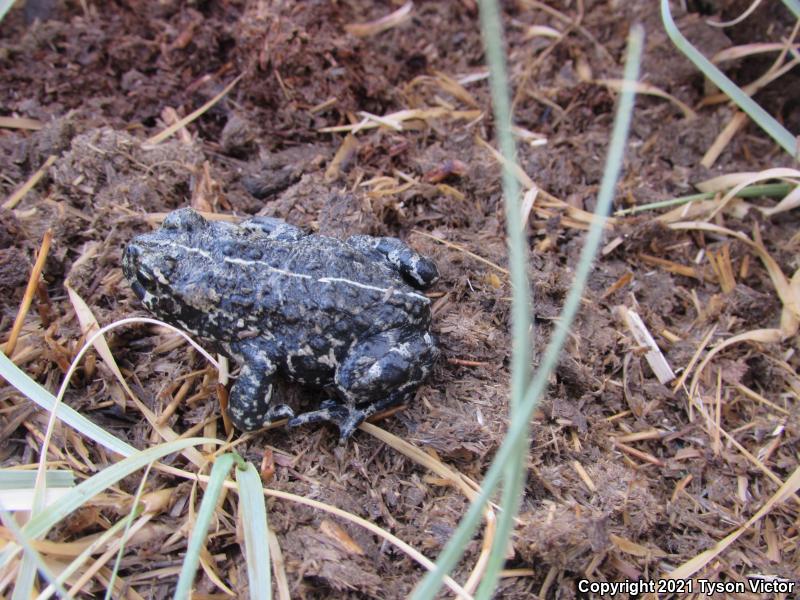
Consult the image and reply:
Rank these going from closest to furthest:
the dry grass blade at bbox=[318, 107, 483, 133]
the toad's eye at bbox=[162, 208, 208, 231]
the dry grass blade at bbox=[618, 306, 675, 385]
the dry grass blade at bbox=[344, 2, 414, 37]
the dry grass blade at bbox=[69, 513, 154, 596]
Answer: the dry grass blade at bbox=[69, 513, 154, 596]
the toad's eye at bbox=[162, 208, 208, 231]
the dry grass blade at bbox=[618, 306, 675, 385]
the dry grass blade at bbox=[318, 107, 483, 133]
the dry grass blade at bbox=[344, 2, 414, 37]

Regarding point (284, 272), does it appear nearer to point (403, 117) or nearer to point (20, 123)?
point (403, 117)

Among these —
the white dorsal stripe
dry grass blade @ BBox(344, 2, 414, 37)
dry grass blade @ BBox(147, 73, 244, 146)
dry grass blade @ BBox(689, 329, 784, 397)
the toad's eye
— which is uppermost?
dry grass blade @ BBox(344, 2, 414, 37)

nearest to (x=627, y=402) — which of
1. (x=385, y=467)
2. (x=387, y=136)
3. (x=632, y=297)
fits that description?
(x=632, y=297)

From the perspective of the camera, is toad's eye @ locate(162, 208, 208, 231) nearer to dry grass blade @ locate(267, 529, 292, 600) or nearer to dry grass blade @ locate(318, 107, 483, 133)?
dry grass blade @ locate(318, 107, 483, 133)

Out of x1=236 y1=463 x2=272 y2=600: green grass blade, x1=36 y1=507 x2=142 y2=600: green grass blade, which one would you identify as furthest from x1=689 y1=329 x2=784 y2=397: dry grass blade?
x1=36 y1=507 x2=142 y2=600: green grass blade

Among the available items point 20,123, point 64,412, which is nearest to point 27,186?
point 20,123

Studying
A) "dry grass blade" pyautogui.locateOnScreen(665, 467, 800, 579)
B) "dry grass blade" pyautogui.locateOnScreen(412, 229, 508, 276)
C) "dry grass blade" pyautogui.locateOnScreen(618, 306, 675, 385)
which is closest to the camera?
"dry grass blade" pyautogui.locateOnScreen(665, 467, 800, 579)
